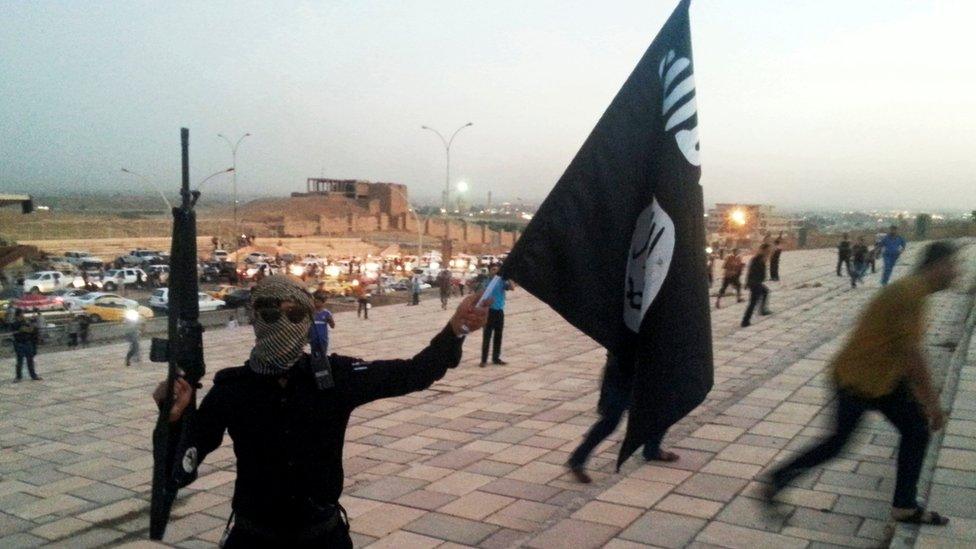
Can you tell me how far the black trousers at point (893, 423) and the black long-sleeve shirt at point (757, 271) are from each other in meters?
8.66

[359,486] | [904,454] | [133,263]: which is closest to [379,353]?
[359,486]

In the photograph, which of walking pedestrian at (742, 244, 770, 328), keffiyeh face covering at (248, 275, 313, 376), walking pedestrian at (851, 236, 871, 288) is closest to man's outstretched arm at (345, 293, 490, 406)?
keffiyeh face covering at (248, 275, 313, 376)

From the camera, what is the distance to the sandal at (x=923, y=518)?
12.9 ft

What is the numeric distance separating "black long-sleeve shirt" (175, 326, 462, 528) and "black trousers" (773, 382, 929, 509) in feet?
8.58

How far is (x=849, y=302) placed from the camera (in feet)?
50.9

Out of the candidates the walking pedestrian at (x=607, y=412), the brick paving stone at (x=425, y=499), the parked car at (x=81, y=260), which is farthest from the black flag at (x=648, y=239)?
the parked car at (x=81, y=260)

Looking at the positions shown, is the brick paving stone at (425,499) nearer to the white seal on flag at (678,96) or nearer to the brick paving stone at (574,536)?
the brick paving stone at (574,536)

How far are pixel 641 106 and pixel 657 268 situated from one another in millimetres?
655

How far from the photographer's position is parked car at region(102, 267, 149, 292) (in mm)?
36656

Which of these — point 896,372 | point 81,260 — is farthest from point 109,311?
point 81,260

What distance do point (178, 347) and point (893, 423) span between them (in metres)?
3.33

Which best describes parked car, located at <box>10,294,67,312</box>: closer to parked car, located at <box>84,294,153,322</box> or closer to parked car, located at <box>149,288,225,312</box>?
parked car, located at <box>84,294,153,322</box>

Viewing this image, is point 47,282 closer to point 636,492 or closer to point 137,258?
point 137,258

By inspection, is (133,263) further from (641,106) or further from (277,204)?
(277,204)
